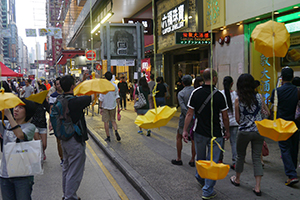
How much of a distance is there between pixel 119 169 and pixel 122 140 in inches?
97.5

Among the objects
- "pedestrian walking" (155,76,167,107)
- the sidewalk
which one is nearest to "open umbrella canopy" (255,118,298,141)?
Result: the sidewalk

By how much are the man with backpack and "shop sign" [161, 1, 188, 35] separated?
32.6 feet

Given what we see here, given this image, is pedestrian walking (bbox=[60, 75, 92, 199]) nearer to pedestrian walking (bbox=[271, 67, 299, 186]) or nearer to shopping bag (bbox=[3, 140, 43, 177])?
shopping bag (bbox=[3, 140, 43, 177])

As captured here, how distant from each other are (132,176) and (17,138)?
274 centimetres

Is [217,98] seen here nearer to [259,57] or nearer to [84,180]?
[84,180]

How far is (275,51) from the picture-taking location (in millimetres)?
3467

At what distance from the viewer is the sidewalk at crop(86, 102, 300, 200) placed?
14.5 feet

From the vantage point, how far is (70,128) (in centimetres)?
394

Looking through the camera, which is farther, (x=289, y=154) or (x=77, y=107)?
(x=289, y=154)

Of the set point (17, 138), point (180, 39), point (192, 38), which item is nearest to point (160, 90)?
point (180, 39)

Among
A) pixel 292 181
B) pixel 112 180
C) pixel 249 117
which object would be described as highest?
pixel 249 117

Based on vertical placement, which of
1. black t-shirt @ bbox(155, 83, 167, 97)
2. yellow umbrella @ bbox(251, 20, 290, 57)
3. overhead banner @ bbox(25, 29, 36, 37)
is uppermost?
overhead banner @ bbox(25, 29, 36, 37)

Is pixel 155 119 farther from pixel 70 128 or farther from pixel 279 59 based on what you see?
pixel 279 59

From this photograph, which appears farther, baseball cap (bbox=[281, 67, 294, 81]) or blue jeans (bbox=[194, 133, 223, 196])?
baseball cap (bbox=[281, 67, 294, 81])
